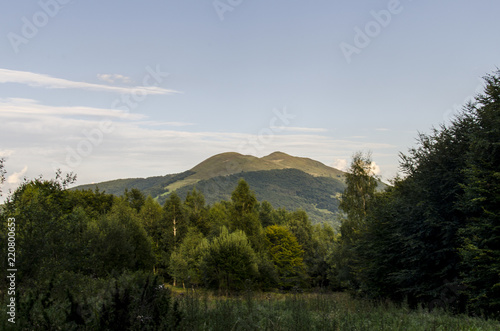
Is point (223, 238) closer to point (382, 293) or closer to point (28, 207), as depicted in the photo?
point (382, 293)

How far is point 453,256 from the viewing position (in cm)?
2017

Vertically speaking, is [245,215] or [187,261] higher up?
[245,215]

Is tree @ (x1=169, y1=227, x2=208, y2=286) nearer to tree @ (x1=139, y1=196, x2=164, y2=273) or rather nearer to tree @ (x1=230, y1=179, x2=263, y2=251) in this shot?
tree @ (x1=230, y1=179, x2=263, y2=251)

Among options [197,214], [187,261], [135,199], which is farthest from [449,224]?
[135,199]

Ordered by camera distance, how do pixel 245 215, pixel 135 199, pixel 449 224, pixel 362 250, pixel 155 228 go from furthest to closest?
1. pixel 135 199
2. pixel 155 228
3. pixel 245 215
4. pixel 362 250
5. pixel 449 224

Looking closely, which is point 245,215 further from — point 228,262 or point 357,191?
point 357,191

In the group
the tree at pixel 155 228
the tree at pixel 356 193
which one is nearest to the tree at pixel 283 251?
the tree at pixel 155 228

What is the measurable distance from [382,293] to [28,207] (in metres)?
23.6

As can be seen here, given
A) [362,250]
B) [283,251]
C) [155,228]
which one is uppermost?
[362,250]

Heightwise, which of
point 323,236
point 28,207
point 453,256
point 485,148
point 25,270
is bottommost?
point 323,236

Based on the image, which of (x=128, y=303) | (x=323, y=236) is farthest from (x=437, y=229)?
(x=323, y=236)

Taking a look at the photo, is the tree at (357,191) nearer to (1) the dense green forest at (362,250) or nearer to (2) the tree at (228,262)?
(1) the dense green forest at (362,250)

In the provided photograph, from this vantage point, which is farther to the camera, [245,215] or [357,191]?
[245,215]

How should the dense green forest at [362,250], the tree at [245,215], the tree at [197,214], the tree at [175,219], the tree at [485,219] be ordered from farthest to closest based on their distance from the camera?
the tree at [197,214] → the tree at [175,219] → the tree at [245,215] → the tree at [485,219] → the dense green forest at [362,250]
